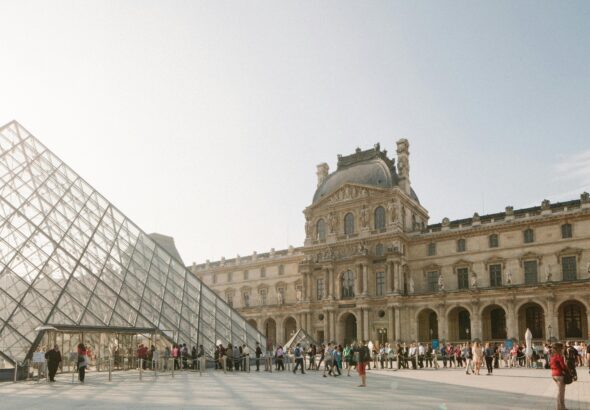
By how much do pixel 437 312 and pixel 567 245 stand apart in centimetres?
1109

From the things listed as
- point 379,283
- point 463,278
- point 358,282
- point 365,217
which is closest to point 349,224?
point 365,217

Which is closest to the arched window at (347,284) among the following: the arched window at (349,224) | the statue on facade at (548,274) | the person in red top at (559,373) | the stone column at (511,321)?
the arched window at (349,224)

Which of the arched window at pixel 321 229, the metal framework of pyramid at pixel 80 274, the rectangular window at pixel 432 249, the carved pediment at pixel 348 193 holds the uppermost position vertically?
the carved pediment at pixel 348 193

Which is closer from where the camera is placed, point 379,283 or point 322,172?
point 379,283

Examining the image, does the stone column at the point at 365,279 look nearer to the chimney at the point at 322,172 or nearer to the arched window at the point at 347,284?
the arched window at the point at 347,284

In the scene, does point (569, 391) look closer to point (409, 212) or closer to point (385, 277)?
point (385, 277)

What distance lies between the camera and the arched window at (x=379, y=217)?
49469mm

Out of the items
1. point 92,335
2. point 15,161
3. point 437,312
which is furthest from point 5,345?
point 437,312

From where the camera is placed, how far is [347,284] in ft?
166

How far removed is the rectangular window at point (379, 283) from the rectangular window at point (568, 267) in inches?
563

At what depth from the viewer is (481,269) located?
149 feet

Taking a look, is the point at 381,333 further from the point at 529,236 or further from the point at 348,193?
the point at 529,236

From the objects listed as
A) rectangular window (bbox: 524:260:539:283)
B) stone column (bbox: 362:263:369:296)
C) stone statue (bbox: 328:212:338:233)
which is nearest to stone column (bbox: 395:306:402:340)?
stone column (bbox: 362:263:369:296)

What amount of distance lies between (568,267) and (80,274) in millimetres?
35314
